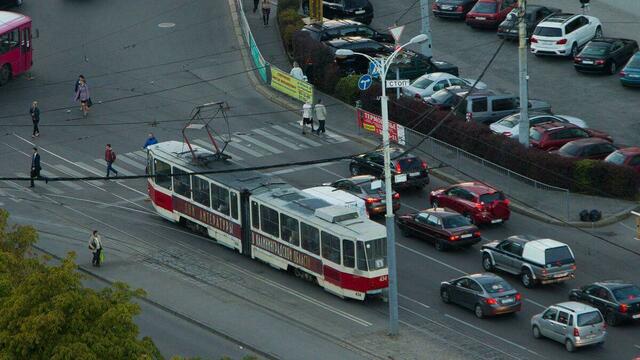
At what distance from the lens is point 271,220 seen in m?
47.0

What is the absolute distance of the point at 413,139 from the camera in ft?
194

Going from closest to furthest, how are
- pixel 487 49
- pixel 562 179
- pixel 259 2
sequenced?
1. pixel 562 179
2. pixel 487 49
3. pixel 259 2

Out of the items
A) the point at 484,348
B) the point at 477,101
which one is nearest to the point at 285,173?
the point at 477,101

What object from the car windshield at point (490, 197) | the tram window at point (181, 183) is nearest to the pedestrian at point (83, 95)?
the tram window at point (181, 183)

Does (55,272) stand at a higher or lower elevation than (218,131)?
higher

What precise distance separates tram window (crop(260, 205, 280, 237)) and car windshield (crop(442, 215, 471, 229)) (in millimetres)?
6164

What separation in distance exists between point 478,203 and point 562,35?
2099 centimetres

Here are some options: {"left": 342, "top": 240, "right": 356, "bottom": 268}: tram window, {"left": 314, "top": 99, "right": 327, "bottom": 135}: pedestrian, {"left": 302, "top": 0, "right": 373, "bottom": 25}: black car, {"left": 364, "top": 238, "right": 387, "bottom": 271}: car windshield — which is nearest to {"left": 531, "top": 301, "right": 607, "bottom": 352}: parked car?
{"left": 364, "top": 238, "right": 387, "bottom": 271}: car windshield

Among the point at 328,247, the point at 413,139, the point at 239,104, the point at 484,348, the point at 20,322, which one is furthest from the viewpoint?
the point at 239,104

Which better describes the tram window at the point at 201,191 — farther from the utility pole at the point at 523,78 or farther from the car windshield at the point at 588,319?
the car windshield at the point at 588,319

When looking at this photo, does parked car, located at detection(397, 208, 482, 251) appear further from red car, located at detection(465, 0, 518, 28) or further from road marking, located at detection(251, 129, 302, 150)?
red car, located at detection(465, 0, 518, 28)

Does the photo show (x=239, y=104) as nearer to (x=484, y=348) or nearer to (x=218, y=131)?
(x=218, y=131)

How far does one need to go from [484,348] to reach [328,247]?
644 cm

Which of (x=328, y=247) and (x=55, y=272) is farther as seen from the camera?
(x=328, y=247)
